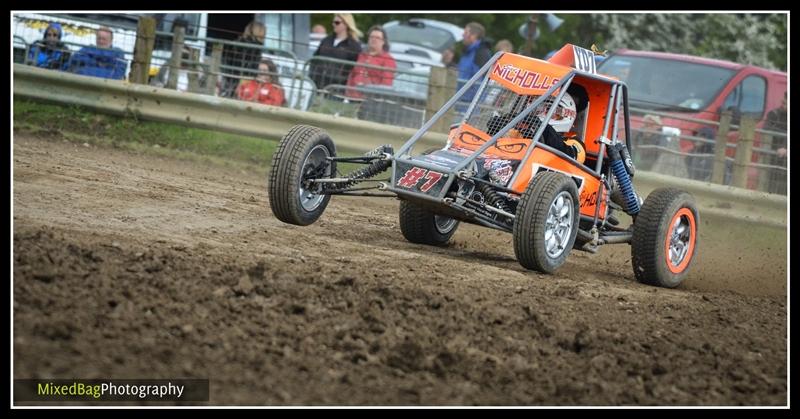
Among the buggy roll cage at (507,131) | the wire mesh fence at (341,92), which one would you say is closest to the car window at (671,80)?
the wire mesh fence at (341,92)

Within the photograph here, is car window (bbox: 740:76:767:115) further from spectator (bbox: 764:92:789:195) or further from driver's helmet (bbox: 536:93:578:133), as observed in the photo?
driver's helmet (bbox: 536:93:578:133)

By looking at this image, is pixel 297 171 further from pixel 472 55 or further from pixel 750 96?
pixel 750 96

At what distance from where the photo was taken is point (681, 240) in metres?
8.12

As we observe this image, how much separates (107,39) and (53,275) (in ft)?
27.5

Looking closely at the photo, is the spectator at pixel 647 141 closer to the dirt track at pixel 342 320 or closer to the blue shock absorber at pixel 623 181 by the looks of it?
the blue shock absorber at pixel 623 181

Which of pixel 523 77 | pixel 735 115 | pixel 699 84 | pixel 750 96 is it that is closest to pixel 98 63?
pixel 523 77

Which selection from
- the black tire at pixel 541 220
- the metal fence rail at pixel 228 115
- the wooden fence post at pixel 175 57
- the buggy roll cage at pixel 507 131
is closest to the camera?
the black tire at pixel 541 220

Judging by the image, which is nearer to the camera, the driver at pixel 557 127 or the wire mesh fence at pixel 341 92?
the driver at pixel 557 127

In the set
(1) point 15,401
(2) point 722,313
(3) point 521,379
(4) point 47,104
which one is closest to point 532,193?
(2) point 722,313

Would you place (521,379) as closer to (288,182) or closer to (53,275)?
(53,275)

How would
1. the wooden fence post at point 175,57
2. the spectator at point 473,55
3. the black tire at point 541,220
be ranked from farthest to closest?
the spectator at point 473,55, the wooden fence post at point 175,57, the black tire at point 541,220

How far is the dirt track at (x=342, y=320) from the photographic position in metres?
4.23

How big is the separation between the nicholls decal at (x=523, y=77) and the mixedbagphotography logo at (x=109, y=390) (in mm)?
4062

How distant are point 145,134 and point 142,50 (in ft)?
3.21
